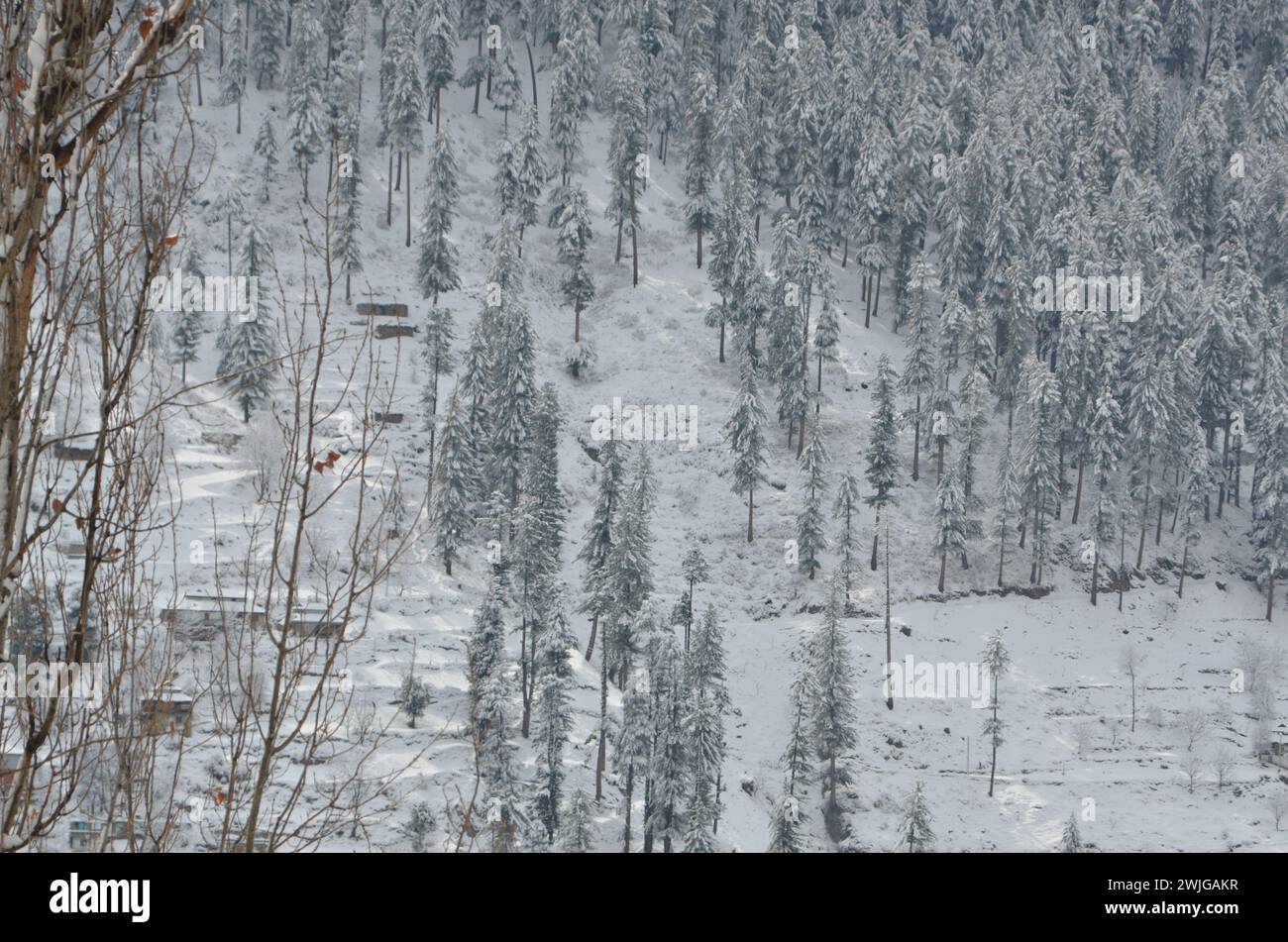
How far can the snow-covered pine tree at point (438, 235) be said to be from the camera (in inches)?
2776

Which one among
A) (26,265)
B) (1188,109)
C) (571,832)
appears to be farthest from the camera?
(1188,109)

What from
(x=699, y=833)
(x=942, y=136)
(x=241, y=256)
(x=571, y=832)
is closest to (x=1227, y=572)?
(x=942, y=136)

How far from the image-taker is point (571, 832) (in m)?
37.7

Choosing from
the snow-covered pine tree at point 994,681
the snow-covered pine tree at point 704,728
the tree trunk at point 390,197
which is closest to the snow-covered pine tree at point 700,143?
the tree trunk at point 390,197

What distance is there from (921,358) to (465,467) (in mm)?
26254

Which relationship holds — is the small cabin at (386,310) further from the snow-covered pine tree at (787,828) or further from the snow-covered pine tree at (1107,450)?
the snow-covered pine tree at (1107,450)

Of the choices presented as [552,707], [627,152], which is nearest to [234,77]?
[627,152]

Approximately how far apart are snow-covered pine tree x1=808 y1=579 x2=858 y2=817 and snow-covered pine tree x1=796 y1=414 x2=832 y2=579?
30.3 ft

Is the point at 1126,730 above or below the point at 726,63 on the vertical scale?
below

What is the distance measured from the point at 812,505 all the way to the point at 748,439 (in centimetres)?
518

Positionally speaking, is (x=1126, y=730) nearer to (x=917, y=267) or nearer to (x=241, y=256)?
(x=917, y=267)

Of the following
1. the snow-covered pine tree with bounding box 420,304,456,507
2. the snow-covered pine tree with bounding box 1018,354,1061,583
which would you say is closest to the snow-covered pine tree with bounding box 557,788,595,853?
the snow-covered pine tree with bounding box 420,304,456,507

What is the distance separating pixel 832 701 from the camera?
46.9 meters

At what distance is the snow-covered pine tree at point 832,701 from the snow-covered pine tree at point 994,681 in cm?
545
